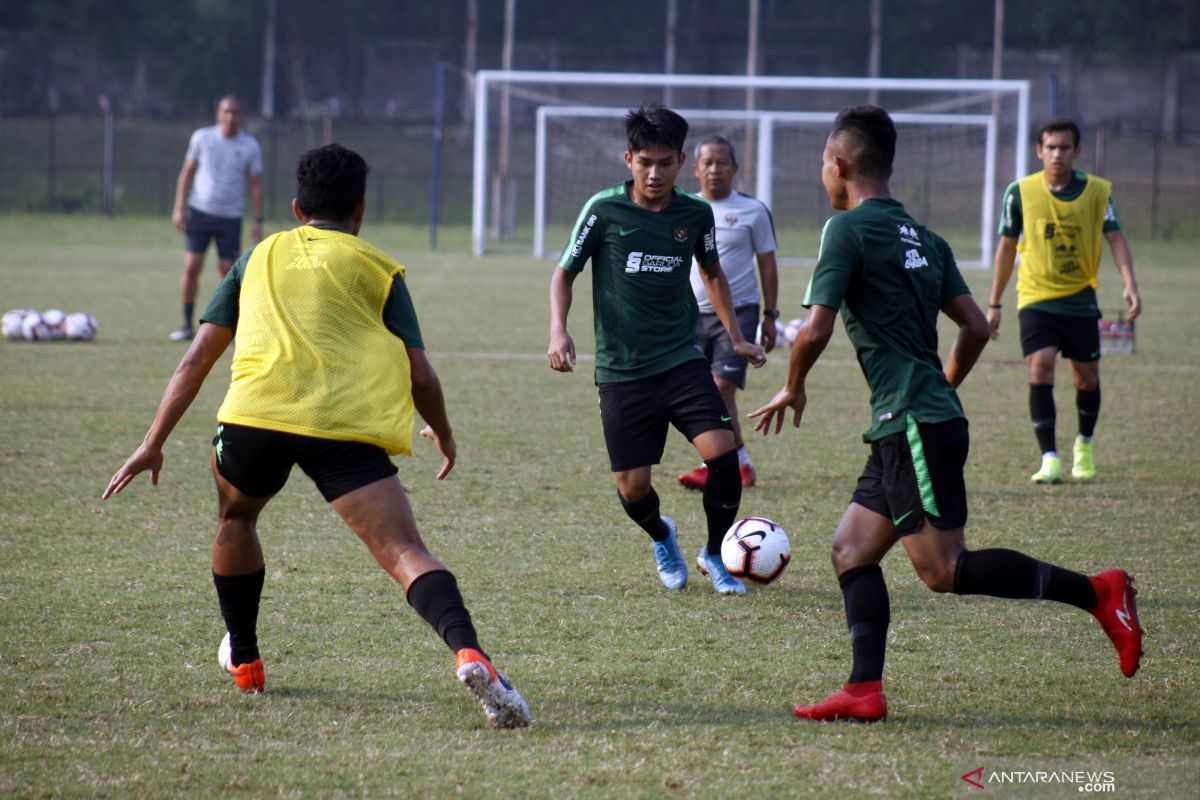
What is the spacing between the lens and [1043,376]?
7.94 m

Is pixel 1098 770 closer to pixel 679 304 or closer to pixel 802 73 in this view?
pixel 679 304

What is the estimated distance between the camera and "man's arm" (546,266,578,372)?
5234 mm

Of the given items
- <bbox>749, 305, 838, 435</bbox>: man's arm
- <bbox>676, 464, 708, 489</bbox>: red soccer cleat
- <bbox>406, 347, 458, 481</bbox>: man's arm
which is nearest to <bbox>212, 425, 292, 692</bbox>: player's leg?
<bbox>406, 347, 458, 481</bbox>: man's arm

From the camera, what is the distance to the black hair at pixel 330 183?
3957mm

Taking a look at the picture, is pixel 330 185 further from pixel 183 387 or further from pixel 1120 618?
pixel 1120 618

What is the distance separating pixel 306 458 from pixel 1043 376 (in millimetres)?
5284

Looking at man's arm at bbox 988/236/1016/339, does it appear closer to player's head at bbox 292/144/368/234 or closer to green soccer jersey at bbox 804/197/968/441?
green soccer jersey at bbox 804/197/968/441

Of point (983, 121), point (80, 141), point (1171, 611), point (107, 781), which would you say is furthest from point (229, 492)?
point (80, 141)

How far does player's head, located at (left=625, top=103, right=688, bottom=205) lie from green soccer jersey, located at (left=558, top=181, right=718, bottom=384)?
135 millimetres

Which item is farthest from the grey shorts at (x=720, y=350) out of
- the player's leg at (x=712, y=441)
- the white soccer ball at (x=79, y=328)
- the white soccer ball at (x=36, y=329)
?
the white soccer ball at (x=36, y=329)

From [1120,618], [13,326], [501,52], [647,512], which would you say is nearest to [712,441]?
[647,512]

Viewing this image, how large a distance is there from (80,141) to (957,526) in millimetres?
45440

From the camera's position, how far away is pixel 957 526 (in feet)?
12.8

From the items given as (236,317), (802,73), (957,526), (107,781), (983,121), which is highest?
(802,73)
